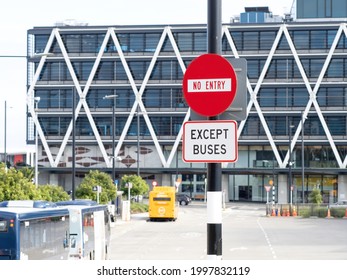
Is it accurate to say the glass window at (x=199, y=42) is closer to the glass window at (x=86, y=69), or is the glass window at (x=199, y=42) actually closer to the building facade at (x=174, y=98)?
the building facade at (x=174, y=98)

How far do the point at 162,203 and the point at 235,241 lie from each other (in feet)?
66.7

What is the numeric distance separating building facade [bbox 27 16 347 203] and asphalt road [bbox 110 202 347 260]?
36803 mm

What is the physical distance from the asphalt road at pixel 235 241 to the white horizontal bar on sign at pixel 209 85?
21.1m

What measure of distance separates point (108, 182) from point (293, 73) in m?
45.3

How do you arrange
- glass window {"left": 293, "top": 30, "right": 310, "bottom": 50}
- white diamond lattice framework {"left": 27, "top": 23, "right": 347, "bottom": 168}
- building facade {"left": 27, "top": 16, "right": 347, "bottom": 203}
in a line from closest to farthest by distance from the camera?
1. white diamond lattice framework {"left": 27, "top": 23, "right": 347, "bottom": 168}
2. building facade {"left": 27, "top": 16, "right": 347, "bottom": 203}
3. glass window {"left": 293, "top": 30, "right": 310, "bottom": 50}

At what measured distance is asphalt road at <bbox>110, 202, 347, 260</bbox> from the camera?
105ft

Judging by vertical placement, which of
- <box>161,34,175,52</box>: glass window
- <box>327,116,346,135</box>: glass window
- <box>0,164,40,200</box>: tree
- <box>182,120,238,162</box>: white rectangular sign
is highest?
<box>161,34,175,52</box>: glass window

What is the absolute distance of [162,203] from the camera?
2392 inches

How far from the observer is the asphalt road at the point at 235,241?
32125mm

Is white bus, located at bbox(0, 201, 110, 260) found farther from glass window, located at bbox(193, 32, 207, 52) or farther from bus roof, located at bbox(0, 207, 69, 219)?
glass window, located at bbox(193, 32, 207, 52)

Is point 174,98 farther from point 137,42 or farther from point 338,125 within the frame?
point 338,125

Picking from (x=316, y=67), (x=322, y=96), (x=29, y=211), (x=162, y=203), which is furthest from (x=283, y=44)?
(x=29, y=211)

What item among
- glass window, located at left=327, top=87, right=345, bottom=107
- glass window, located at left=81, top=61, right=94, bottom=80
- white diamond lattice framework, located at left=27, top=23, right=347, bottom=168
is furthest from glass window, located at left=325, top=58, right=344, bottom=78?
glass window, located at left=81, top=61, right=94, bottom=80

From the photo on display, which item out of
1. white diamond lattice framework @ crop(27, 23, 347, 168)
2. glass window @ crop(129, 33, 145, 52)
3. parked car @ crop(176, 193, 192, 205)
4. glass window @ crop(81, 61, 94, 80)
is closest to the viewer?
parked car @ crop(176, 193, 192, 205)
